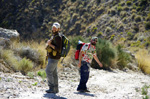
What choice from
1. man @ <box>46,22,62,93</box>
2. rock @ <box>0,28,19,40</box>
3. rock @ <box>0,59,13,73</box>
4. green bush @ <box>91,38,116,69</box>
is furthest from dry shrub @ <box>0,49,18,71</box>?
green bush @ <box>91,38,116,69</box>

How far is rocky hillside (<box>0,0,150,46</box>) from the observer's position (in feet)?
90.8

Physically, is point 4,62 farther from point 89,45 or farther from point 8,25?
point 8,25

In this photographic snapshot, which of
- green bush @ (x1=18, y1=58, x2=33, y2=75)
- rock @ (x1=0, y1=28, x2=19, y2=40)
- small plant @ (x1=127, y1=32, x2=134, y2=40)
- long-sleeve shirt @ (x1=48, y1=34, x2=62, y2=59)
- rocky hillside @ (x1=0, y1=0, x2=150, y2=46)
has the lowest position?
green bush @ (x1=18, y1=58, x2=33, y2=75)

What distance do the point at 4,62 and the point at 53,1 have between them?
114 feet

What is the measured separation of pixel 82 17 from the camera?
1362 inches

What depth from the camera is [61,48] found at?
5105mm

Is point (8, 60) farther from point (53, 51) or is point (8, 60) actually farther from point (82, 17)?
point (82, 17)

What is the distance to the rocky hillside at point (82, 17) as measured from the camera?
90.8ft

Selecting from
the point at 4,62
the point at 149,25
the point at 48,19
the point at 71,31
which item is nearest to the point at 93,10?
the point at 71,31

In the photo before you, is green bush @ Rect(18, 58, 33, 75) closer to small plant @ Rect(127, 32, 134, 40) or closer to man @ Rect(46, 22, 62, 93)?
man @ Rect(46, 22, 62, 93)

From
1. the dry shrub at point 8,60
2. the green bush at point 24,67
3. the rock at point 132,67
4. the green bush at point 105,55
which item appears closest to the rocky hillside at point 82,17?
the rock at point 132,67

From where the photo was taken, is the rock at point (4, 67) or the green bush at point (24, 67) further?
the green bush at point (24, 67)

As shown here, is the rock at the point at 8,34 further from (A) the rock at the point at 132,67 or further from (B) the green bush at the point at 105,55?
(A) the rock at the point at 132,67

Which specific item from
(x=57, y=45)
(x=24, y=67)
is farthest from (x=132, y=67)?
(x=57, y=45)
